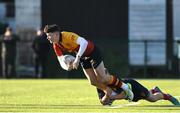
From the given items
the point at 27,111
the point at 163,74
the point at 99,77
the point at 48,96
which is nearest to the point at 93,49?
the point at 99,77

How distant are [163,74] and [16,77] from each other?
606cm

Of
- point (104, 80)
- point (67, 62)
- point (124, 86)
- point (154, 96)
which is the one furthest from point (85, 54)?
point (154, 96)

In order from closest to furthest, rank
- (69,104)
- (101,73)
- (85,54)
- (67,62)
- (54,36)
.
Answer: (54,36), (67,62), (85,54), (101,73), (69,104)

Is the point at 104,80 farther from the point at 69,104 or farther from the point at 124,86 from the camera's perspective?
the point at 69,104

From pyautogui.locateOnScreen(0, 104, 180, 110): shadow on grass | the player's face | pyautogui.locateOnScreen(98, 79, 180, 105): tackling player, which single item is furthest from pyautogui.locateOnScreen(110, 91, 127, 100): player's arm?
the player's face

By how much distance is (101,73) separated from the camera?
14.0m

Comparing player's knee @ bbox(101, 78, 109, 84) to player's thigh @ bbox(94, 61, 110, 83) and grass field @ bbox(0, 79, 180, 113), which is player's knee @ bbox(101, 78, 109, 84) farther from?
grass field @ bbox(0, 79, 180, 113)

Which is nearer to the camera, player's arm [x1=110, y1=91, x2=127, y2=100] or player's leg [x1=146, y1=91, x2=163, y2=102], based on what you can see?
player's arm [x1=110, y1=91, x2=127, y2=100]

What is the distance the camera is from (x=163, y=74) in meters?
29.7

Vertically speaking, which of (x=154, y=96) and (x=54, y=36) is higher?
(x=54, y=36)

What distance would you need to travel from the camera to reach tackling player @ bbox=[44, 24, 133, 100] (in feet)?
44.7

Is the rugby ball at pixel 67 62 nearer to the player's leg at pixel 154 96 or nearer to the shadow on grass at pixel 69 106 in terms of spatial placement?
the shadow on grass at pixel 69 106

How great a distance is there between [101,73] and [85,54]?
506mm

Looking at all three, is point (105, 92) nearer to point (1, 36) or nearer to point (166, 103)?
point (166, 103)
